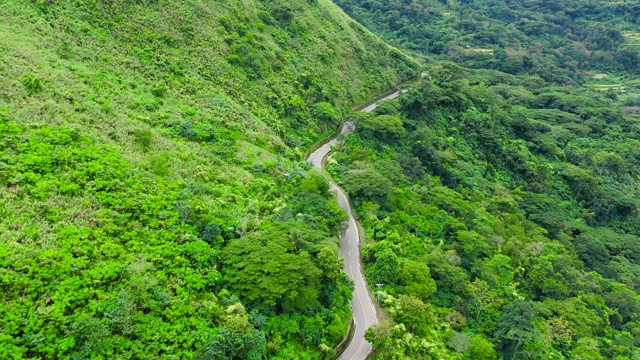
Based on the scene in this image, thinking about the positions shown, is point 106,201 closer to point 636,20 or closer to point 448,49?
point 448,49

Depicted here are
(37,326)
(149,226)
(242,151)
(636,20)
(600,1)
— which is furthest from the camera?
(600,1)

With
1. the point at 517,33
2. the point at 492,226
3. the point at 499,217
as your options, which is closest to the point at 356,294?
the point at 492,226

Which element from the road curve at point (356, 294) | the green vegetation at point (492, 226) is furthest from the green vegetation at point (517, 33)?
the road curve at point (356, 294)

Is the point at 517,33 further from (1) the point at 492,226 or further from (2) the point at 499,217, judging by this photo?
(1) the point at 492,226

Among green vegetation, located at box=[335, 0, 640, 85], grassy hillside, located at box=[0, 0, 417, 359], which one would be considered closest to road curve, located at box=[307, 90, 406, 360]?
grassy hillside, located at box=[0, 0, 417, 359]

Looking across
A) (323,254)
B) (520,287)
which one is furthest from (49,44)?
(520,287)

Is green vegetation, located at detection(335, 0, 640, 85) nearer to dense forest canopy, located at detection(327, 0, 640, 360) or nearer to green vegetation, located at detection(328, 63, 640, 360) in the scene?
dense forest canopy, located at detection(327, 0, 640, 360)
